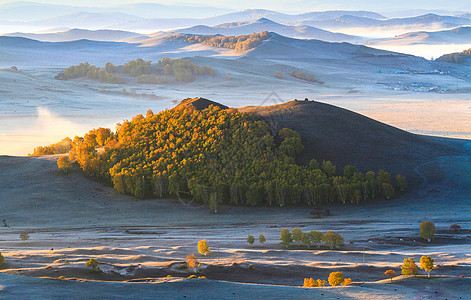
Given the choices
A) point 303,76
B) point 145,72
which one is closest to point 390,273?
point 303,76

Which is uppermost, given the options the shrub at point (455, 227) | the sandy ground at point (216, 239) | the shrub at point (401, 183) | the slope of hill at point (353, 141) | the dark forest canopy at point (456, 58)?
the dark forest canopy at point (456, 58)

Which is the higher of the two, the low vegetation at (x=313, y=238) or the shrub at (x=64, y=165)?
the shrub at (x=64, y=165)

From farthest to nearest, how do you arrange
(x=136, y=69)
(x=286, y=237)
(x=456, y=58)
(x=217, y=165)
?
(x=456, y=58) → (x=136, y=69) → (x=217, y=165) → (x=286, y=237)

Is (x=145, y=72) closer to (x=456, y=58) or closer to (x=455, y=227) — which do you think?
(x=456, y=58)

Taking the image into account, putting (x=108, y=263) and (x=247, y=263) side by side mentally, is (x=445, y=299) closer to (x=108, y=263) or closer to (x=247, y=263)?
(x=247, y=263)

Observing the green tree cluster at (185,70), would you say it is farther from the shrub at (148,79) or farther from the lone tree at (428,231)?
the lone tree at (428,231)

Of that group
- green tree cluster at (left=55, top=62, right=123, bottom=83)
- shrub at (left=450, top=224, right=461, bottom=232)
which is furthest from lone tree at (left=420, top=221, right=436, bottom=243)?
green tree cluster at (left=55, top=62, right=123, bottom=83)

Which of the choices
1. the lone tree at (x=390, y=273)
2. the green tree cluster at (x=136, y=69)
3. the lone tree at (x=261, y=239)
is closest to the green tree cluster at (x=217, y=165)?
the lone tree at (x=261, y=239)
